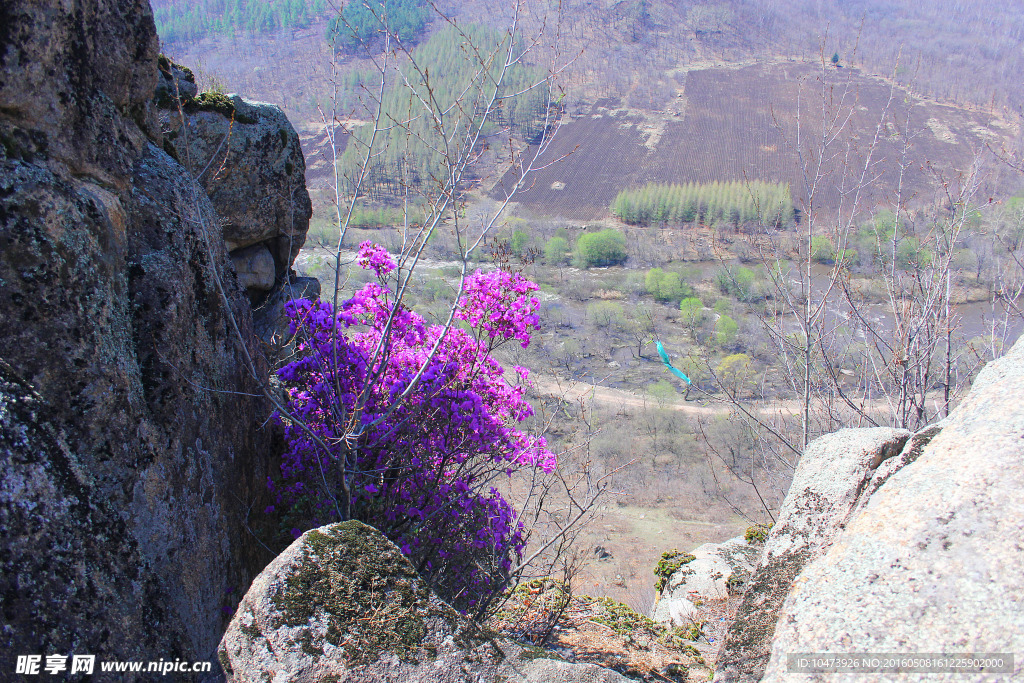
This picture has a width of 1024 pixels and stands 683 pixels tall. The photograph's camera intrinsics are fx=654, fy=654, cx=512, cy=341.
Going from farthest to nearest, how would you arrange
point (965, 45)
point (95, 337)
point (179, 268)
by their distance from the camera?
point (965, 45) < point (179, 268) < point (95, 337)

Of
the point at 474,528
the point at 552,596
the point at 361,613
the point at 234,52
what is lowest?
the point at 552,596

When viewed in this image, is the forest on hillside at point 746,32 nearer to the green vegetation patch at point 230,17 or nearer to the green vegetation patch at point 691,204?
the green vegetation patch at point 230,17

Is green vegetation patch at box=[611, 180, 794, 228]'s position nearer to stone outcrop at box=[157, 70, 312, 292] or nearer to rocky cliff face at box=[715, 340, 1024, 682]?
stone outcrop at box=[157, 70, 312, 292]

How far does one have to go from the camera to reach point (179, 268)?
3.35 meters

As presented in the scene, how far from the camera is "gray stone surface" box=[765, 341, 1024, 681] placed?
1583mm

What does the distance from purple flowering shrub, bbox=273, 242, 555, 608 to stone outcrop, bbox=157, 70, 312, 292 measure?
2.16 m

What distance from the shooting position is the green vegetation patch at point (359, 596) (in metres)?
2.17

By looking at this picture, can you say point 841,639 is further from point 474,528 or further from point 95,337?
point 474,528

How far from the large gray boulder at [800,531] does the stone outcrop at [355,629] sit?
572 millimetres

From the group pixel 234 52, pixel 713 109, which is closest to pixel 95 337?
pixel 713 109

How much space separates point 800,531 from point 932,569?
71 centimetres

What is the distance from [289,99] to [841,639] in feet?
265

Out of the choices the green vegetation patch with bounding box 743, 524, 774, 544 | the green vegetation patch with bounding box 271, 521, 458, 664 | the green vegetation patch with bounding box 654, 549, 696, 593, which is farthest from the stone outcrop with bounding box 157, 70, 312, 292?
the green vegetation patch with bounding box 743, 524, 774, 544

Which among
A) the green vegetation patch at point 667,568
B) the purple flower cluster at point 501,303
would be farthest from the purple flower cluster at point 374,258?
the green vegetation patch at point 667,568
